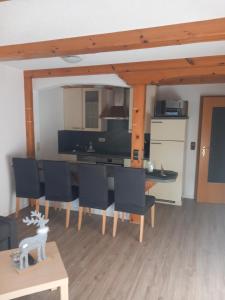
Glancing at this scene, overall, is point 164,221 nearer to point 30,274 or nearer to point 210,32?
point 30,274

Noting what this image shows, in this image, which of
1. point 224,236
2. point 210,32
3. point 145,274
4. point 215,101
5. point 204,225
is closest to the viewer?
point 210,32

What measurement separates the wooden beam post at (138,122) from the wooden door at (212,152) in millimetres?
1577

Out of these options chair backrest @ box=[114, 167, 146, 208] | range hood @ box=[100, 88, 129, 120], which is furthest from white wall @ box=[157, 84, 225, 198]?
chair backrest @ box=[114, 167, 146, 208]

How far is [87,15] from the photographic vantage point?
180 cm

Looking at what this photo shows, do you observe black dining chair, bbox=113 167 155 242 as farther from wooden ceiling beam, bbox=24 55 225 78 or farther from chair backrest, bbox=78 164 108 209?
wooden ceiling beam, bbox=24 55 225 78

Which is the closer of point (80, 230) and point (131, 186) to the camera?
point (131, 186)

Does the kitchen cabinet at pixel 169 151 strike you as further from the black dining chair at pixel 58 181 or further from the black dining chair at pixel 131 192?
the black dining chair at pixel 58 181

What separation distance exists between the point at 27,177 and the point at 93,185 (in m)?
1.07

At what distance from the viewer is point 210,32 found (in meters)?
1.67

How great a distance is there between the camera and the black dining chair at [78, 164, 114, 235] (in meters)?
3.17

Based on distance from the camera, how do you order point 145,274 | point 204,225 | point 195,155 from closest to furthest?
point 145,274 < point 204,225 < point 195,155

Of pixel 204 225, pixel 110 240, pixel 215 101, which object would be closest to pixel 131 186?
pixel 110 240

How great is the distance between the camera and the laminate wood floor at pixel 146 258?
7.29 ft

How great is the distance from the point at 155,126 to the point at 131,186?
1708 millimetres
